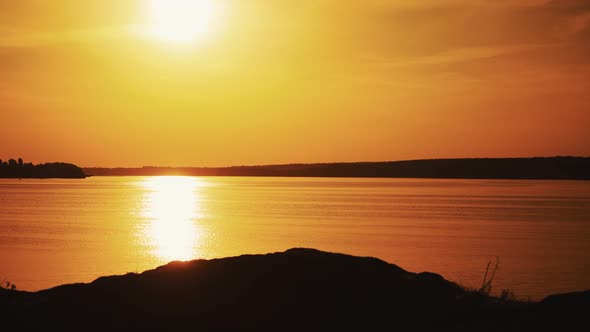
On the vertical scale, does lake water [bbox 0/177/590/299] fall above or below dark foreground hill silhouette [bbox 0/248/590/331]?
below

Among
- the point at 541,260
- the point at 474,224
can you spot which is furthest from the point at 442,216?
the point at 541,260

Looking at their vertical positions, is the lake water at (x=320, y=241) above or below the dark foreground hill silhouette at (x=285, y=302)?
below

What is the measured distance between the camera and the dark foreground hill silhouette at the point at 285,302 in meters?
9.22

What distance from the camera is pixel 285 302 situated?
9.60 meters

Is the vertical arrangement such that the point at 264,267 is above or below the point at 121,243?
above

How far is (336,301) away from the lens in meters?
9.59

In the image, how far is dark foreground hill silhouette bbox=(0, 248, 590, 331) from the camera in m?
9.22

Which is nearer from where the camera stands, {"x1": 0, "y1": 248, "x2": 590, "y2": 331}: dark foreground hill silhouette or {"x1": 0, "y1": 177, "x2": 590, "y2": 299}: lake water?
{"x1": 0, "y1": 248, "x2": 590, "y2": 331}: dark foreground hill silhouette

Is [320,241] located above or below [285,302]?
below

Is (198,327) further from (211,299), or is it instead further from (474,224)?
(474,224)

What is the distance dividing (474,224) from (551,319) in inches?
2292

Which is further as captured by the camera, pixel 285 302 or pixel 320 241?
pixel 320 241

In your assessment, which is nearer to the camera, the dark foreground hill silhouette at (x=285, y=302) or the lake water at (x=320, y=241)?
the dark foreground hill silhouette at (x=285, y=302)

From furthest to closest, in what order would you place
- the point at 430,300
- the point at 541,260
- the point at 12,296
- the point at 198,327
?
the point at 541,260 < the point at 12,296 < the point at 430,300 < the point at 198,327
